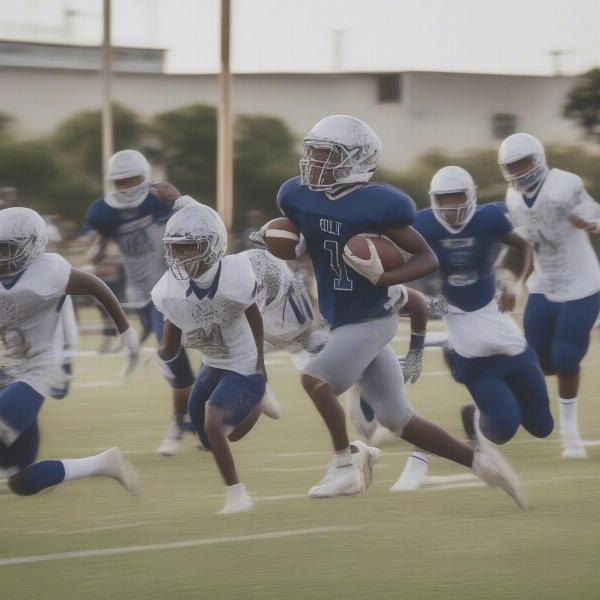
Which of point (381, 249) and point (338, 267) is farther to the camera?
point (338, 267)

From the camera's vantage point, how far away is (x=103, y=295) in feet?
21.5

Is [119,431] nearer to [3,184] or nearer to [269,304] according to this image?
[269,304]

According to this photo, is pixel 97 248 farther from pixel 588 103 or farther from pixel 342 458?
pixel 588 103

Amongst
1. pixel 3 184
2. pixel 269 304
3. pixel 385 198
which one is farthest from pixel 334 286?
pixel 3 184

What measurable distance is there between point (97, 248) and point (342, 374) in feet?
12.6

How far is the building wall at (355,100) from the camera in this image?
36.5m

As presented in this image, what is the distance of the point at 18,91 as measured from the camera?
1447 inches

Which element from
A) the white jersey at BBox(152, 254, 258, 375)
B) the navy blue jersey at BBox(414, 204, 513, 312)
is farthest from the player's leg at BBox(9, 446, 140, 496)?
the navy blue jersey at BBox(414, 204, 513, 312)

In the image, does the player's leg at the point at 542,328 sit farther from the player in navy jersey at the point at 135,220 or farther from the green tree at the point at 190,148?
the green tree at the point at 190,148

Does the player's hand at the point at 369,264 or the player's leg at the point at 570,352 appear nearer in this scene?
the player's hand at the point at 369,264

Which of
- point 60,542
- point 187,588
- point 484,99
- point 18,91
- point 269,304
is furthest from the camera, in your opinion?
point 484,99

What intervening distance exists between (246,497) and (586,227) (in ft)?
8.97

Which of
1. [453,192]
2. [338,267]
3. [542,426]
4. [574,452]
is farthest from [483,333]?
[338,267]

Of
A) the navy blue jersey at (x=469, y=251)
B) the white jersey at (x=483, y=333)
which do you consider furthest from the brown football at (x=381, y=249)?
the white jersey at (x=483, y=333)
